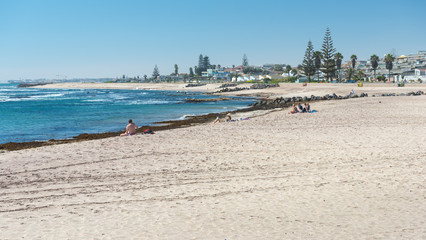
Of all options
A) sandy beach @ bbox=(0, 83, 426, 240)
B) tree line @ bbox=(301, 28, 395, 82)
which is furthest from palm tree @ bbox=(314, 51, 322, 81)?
sandy beach @ bbox=(0, 83, 426, 240)

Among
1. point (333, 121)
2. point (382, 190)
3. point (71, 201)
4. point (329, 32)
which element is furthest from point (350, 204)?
point (329, 32)

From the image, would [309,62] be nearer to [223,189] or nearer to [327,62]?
[327,62]

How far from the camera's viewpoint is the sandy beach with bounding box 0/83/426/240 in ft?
18.1

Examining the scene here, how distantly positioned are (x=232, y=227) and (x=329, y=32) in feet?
268

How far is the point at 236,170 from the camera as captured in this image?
8953 millimetres

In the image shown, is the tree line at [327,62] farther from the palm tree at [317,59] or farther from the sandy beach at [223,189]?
the sandy beach at [223,189]

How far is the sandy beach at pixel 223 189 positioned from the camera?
5.53m

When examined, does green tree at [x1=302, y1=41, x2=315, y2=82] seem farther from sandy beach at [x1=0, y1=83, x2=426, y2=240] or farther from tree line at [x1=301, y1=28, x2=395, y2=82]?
sandy beach at [x1=0, y1=83, x2=426, y2=240]

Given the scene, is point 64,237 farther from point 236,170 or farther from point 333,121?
point 333,121

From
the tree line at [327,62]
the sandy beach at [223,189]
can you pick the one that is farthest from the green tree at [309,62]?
the sandy beach at [223,189]

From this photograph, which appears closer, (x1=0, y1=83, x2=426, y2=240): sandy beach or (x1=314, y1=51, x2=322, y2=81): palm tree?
(x1=0, y1=83, x2=426, y2=240): sandy beach

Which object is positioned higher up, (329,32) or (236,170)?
(329,32)

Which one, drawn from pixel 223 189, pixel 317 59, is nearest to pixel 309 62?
pixel 317 59

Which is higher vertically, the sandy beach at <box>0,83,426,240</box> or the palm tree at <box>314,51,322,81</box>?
the palm tree at <box>314,51,322,81</box>
